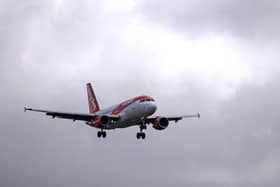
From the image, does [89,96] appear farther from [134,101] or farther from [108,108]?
[134,101]

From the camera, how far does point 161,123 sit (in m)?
105

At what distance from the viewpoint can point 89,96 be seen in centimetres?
12500

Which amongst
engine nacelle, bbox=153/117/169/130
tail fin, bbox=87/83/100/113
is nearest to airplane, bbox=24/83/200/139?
engine nacelle, bbox=153/117/169/130

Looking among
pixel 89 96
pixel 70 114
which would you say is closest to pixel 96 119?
pixel 70 114

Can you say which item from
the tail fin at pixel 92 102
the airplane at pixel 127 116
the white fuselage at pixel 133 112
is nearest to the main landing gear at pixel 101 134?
the airplane at pixel 127 116

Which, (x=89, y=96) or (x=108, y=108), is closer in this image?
(x=108, y=108)

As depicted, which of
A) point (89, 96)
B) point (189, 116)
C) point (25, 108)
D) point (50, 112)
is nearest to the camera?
point (25, 108)

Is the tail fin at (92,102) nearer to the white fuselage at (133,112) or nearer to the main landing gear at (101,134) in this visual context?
the main landing gear at (101,134)

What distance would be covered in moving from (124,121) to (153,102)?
501 centimetres

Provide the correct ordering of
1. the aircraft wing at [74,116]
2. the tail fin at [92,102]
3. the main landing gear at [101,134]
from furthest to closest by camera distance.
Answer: the tail fin at [92,102], the main landing gear at [101,134], the aircraft wing at [74,116]

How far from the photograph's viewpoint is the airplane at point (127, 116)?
320 ft

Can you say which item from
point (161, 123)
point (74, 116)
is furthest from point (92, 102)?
point (161, 123)

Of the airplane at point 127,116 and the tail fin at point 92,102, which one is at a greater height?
the tail fin at point 92,102

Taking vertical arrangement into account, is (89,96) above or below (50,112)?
above
